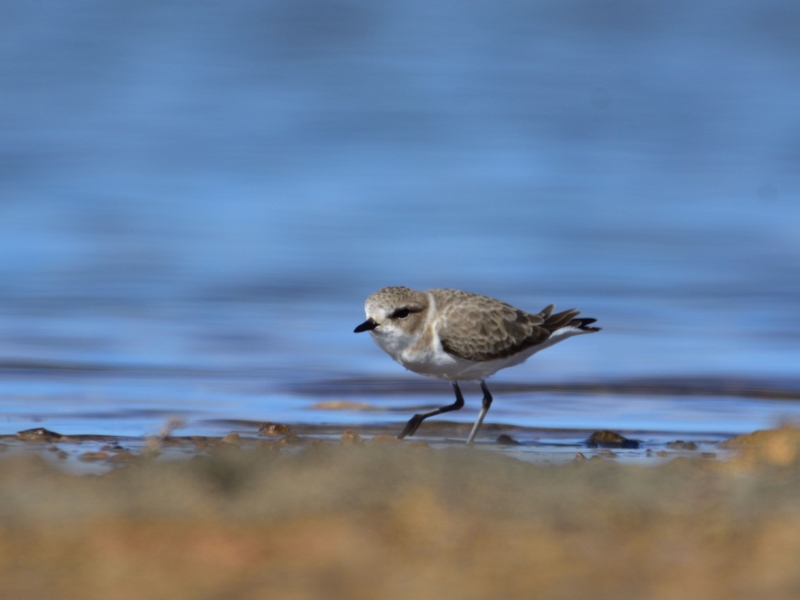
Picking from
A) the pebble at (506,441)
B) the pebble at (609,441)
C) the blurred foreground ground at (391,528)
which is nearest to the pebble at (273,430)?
the pebble at (506,441)

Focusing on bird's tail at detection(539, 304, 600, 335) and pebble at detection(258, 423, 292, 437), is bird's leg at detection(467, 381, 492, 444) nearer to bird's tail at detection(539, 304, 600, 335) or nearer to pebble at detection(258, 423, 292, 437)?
bird's tail at detection(539, 304, 600, 335)

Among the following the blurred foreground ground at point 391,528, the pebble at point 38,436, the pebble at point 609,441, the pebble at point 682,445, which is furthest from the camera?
the pebble at point 609,441

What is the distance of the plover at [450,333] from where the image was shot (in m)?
5.88

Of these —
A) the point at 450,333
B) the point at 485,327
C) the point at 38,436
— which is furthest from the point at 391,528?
the point at 485,327

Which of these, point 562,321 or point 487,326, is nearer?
point 487,326

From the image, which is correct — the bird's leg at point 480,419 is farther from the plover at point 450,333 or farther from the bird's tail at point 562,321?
the bird's tail at point 562,321

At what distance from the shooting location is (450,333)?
19.7 feet

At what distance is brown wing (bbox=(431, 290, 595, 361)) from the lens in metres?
6.01

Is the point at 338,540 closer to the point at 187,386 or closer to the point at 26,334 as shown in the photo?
the point at 187,386

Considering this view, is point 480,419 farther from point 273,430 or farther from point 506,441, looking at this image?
point 273,430

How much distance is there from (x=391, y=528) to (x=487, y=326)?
3234 millimetres

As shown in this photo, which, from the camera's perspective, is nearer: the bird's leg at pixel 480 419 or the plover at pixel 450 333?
the plover at pixel 450 333

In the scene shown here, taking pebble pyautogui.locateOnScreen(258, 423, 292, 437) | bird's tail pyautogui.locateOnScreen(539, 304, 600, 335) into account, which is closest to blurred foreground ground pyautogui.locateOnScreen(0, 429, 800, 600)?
pebble pyautogui.locateOnScreen(258, 423, 292, 437)

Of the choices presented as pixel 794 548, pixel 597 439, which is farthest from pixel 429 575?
pixel 597 439
